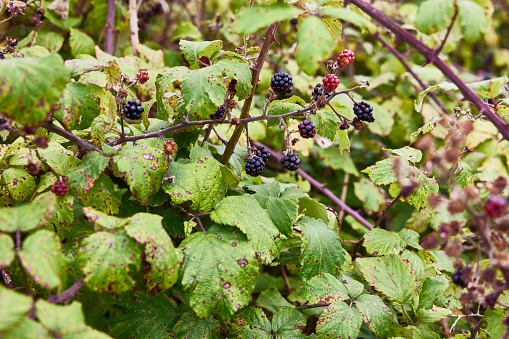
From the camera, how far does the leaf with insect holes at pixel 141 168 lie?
1.35 m

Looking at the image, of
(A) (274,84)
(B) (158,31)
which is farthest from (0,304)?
(B) (158,31)

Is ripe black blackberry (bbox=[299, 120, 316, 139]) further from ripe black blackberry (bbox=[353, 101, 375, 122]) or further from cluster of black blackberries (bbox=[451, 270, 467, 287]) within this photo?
cluster of black blackberries (bbox=[451, 270, 467, 287])

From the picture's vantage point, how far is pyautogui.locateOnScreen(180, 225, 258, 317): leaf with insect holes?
134 cm

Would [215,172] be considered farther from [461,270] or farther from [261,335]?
[461,270]

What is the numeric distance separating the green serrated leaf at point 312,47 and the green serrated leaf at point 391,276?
1075mm

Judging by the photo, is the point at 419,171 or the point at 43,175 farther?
the point at 419,171

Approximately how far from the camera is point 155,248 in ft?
3.94

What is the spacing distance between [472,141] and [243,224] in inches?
97.6

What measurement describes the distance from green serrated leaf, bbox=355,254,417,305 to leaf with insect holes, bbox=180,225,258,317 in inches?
25.4

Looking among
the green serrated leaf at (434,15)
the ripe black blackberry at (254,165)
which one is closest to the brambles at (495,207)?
the green serrated leaf at (434,15)

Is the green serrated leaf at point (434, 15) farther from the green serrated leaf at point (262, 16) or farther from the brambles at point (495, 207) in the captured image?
the brambles at point (495, 207)

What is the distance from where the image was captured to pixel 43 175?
1465 millimetres

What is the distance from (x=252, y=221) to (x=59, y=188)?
0.71 meters

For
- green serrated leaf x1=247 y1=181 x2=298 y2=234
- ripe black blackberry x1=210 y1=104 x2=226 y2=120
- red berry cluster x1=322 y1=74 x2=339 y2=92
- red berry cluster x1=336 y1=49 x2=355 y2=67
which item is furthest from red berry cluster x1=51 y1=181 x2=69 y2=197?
red berry cluster x1=336 y1=49 x2=355 y2=67
